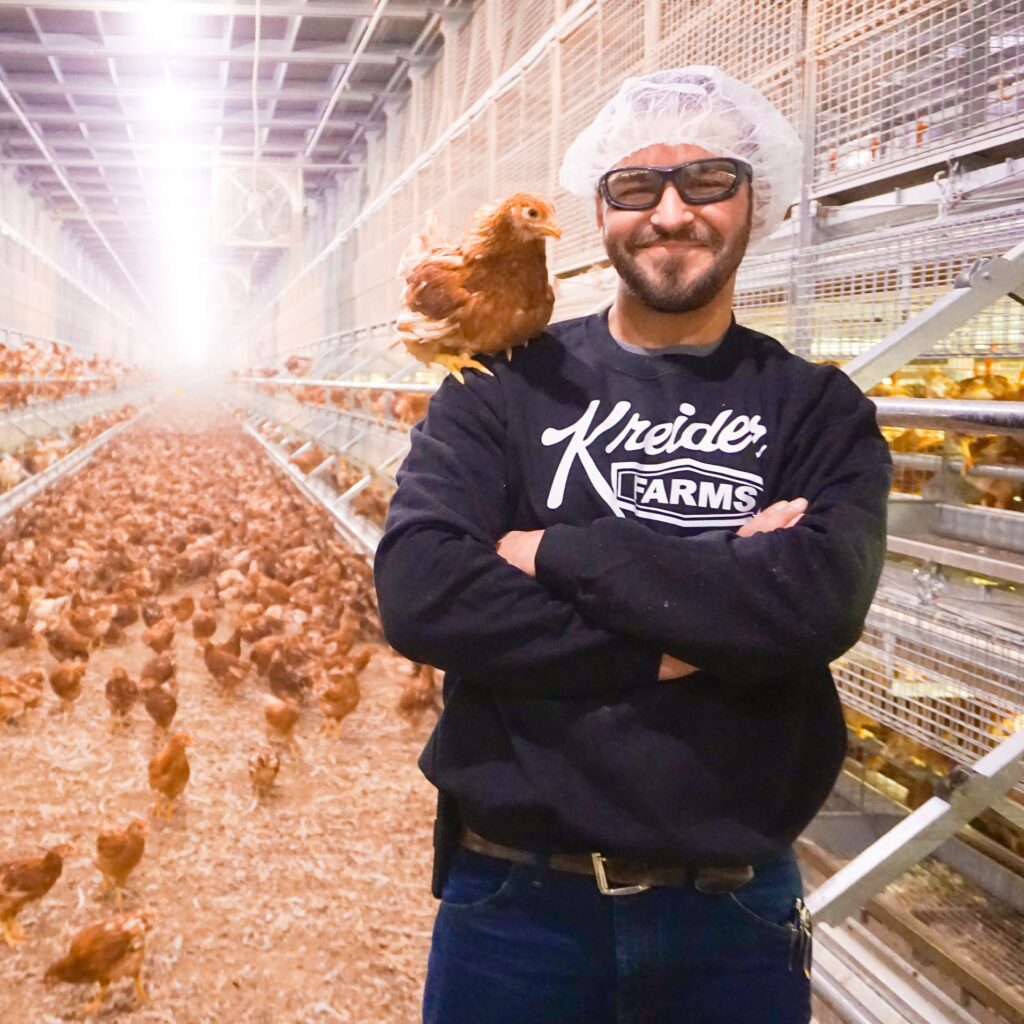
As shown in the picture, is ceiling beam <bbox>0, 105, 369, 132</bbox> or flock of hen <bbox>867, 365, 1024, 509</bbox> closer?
flock of hen <bbox>867, 365, 1024, 509</bbox>

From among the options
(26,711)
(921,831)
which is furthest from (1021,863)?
(26,711)

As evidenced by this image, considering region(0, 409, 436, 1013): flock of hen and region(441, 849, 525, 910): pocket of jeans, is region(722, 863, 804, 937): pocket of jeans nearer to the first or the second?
region(441, 849, 525, 910): pocket of jeans

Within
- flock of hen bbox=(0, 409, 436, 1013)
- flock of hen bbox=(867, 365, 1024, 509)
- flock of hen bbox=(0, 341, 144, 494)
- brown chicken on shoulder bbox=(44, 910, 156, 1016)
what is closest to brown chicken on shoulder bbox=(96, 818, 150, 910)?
flock of hen bbox=(0, 409, 436, 1013)

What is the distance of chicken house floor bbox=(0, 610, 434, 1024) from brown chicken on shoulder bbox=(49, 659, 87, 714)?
0.05m

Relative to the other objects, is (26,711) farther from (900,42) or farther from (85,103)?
(85,103)

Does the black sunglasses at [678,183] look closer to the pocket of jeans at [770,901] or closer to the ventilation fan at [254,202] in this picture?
the pocket of jeans at [770,901]

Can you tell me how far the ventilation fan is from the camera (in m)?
9.34

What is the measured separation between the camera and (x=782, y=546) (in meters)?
1.11

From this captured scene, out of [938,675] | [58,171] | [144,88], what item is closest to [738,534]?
[938,675]

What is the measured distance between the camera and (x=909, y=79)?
2.16 meters

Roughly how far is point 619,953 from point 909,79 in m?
1.90

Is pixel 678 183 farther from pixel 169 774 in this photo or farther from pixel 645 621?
pixel 169 774

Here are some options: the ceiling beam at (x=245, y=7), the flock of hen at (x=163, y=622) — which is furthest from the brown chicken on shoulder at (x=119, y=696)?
the ceiling beam at (x=245, y=7)

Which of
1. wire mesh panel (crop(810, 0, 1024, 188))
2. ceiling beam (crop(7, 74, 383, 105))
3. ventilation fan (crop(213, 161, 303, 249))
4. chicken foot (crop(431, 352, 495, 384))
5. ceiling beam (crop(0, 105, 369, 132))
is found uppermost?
ceiling beam (crop(7, 74, 383, 105))
